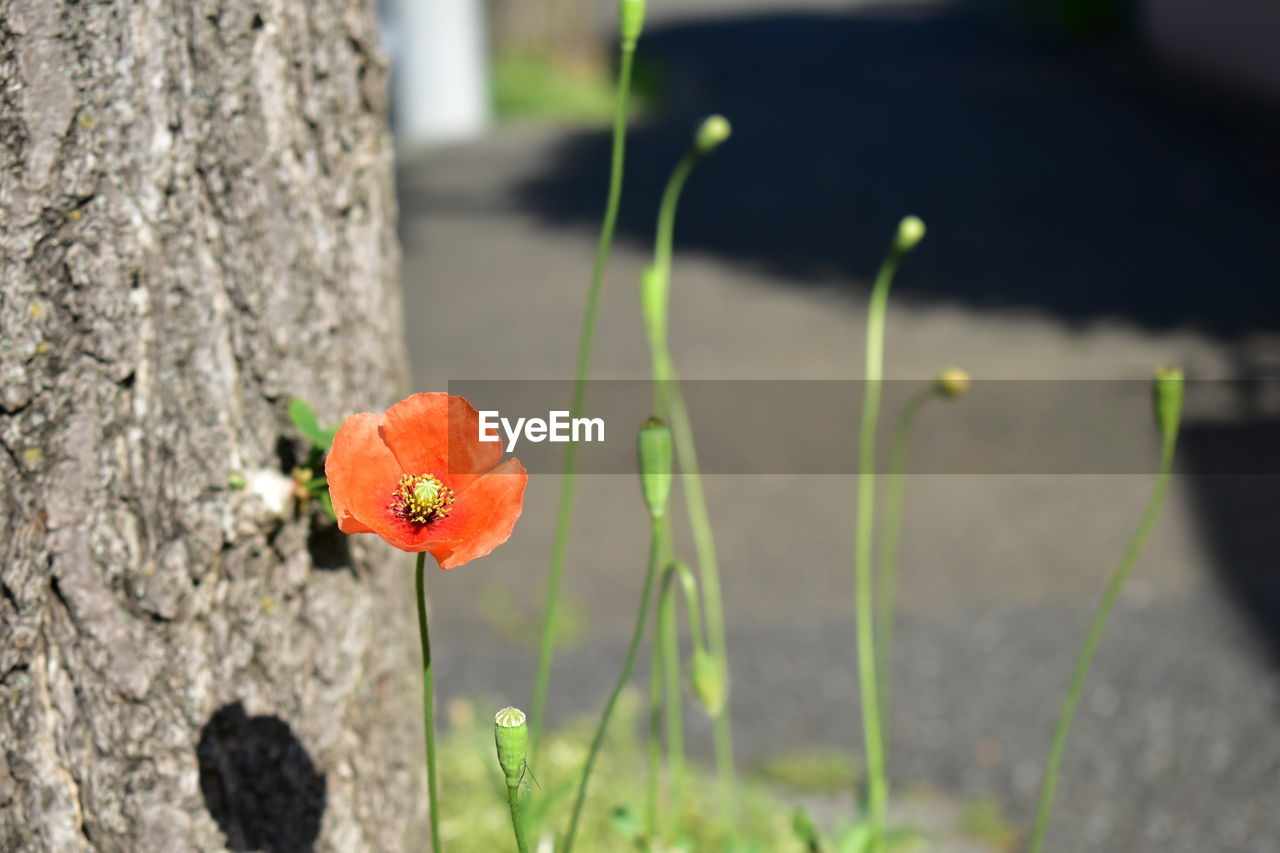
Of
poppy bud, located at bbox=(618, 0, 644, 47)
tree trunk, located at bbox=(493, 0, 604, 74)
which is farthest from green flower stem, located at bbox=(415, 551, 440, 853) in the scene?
tree trunk, located at bbox=(493, 0, 604, 74)

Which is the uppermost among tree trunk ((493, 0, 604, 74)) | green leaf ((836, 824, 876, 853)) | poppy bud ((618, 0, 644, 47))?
tree trunk ((493, 0, 604, 74))

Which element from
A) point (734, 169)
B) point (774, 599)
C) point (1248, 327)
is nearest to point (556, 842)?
point (774, 599)

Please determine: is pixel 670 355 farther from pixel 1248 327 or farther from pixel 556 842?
pixel 556 842

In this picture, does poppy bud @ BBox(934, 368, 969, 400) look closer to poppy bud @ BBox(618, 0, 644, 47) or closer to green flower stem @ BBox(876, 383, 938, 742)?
poppy bud @ BBox(618, 0, 644, 47)

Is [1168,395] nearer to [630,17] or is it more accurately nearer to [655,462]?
[655,462]

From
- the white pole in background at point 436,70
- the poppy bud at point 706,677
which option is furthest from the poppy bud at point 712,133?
the white pole in background at point 436,70
